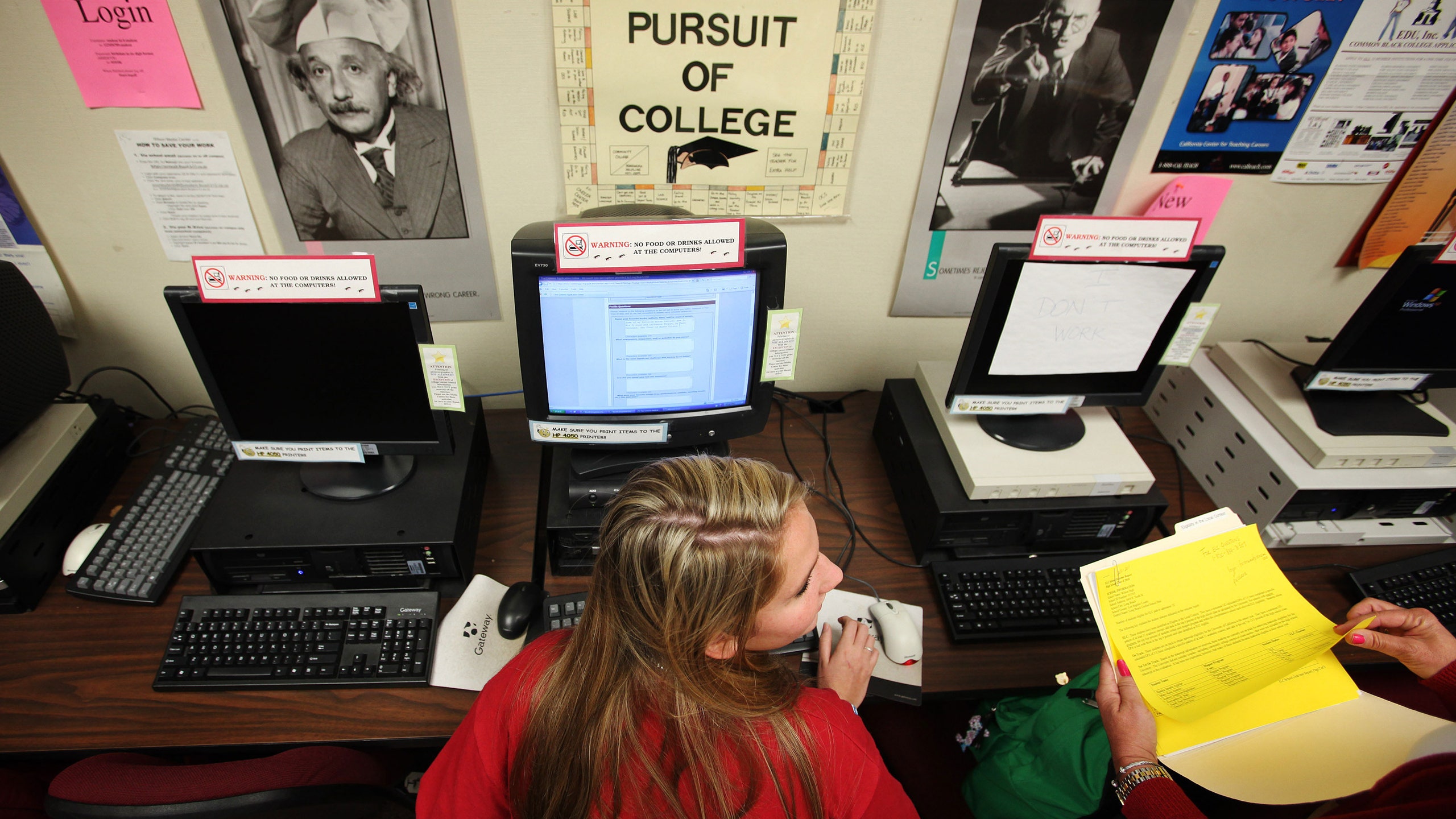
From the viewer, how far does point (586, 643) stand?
82cm

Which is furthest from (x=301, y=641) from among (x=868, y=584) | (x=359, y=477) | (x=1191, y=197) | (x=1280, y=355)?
(x=1280, y=355)

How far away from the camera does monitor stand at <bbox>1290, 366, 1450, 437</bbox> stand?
49.9 inches

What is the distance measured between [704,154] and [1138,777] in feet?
3.88

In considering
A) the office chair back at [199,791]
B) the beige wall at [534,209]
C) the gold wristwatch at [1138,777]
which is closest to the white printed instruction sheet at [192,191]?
the beige wall at [534,209]

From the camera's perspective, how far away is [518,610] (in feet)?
3.56

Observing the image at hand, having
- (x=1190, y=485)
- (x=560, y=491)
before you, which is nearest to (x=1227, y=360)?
(x=1190, y=485)

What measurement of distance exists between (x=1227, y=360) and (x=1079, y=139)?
58cm

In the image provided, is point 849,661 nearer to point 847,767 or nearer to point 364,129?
point 847,767

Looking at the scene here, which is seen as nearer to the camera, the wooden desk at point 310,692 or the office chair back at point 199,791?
the office chair back at point 199,791

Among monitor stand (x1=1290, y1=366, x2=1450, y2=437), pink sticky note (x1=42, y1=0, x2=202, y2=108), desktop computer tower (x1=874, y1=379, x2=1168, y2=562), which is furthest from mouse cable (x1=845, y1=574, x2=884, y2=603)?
pink sticky note (x1=42, y1=0, x2=202, y2=108)

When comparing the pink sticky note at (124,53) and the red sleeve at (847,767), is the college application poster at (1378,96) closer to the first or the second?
the red sleeve at (847,767)

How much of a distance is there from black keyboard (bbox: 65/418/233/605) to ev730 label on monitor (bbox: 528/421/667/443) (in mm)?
631

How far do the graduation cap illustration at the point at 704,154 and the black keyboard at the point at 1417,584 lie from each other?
4.51ft

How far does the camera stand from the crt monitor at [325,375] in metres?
0.98
